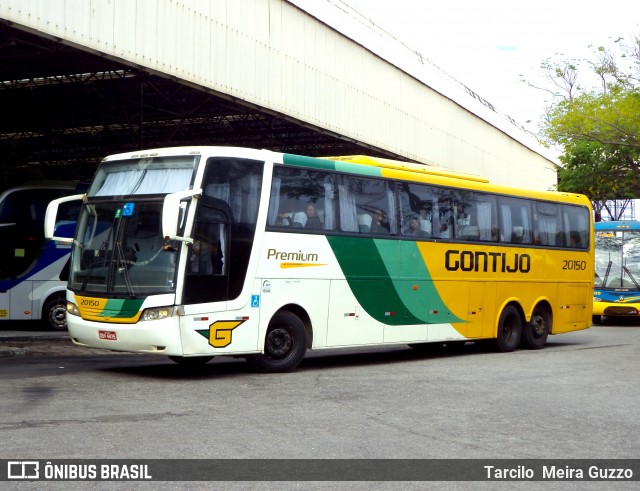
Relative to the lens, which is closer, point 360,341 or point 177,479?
point 177,479

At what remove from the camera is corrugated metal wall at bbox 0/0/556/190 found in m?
16.4

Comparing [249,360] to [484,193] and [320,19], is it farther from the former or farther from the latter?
[320,19]

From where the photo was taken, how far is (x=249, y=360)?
13516 millimetres

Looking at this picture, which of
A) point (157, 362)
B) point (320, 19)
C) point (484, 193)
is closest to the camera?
point (157, 362)

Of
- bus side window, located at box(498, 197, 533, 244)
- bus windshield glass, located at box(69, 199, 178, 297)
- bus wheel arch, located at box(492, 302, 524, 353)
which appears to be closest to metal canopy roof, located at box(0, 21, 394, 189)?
bus windshield glass, located at box(69, 199, 178, 297)

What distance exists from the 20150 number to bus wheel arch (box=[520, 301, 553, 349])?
1.03 meters

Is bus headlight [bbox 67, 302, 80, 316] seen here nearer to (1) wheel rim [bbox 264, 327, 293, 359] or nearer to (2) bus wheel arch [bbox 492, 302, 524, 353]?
(1) wheel rim [bbox 264, 327, 293, 359]

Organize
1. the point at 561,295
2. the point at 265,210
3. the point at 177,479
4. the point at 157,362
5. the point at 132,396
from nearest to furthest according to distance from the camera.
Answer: the point at 177,479 → the point at 132,396 → the point at 265,210 → the point at 157,362 → the point at 561,295

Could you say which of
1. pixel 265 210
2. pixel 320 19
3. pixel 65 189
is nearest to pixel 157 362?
pixel 265 210

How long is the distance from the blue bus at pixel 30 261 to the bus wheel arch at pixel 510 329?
403 inches

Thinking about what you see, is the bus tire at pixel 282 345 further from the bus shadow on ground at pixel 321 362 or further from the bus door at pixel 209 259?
the bus door at pixel 209 259

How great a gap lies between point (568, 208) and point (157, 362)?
9652 millimetres

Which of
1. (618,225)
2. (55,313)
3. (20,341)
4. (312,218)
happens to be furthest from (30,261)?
(618,225)

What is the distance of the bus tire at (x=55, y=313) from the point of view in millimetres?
22094
